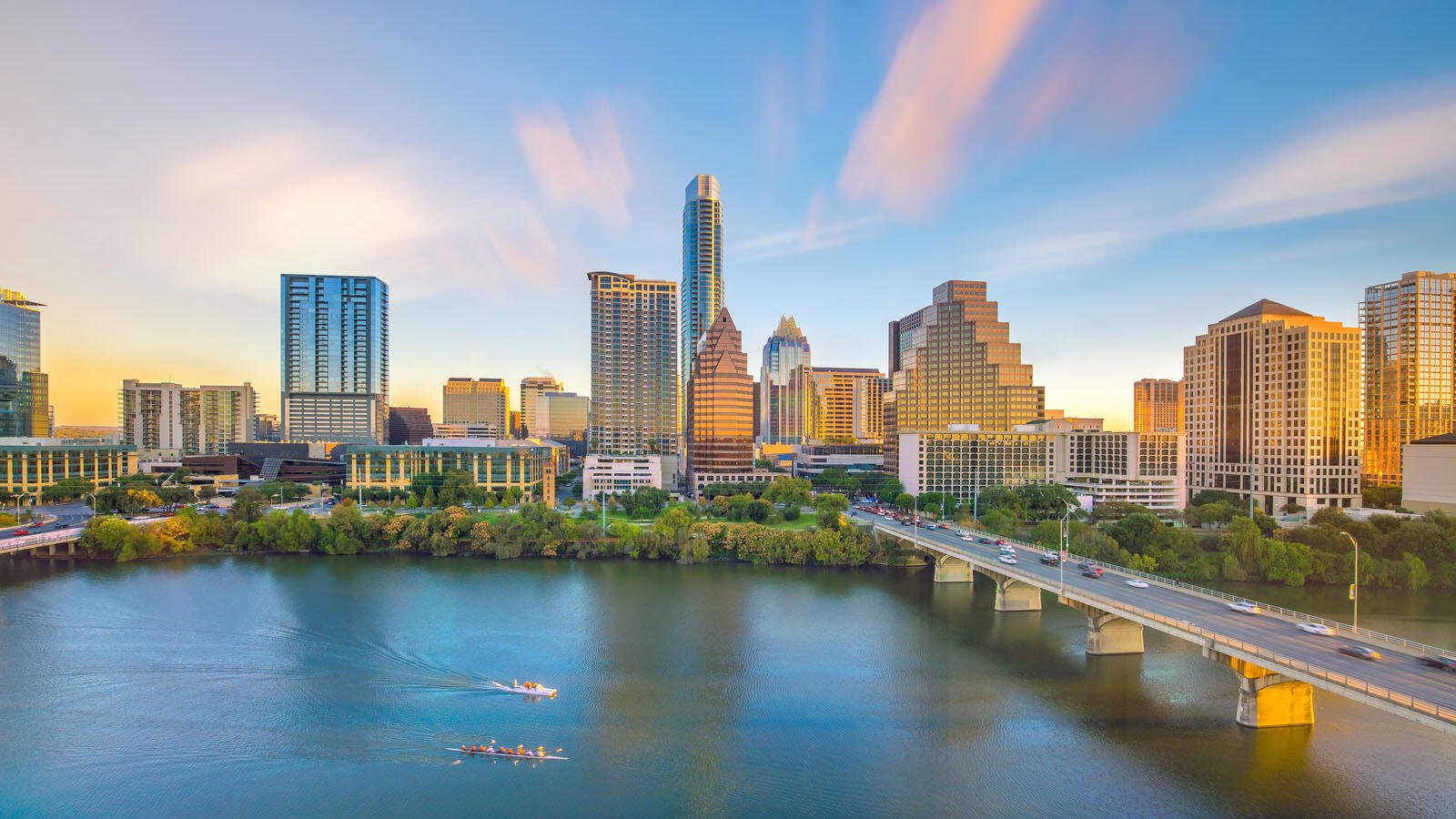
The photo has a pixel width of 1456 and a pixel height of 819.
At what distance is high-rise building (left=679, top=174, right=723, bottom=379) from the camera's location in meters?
136

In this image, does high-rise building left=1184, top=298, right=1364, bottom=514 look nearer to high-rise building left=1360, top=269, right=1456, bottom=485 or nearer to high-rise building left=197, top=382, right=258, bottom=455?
high-rise building left=1360, top=269, right=1456, bottom=485

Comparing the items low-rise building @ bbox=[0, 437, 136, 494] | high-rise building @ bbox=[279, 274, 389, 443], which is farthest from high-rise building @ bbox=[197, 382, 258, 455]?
low-rise building @ bbox=[0, 437, 136, 494]

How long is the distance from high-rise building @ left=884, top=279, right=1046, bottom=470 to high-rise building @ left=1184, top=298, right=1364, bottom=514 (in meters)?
22.5

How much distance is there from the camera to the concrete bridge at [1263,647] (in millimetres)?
21328

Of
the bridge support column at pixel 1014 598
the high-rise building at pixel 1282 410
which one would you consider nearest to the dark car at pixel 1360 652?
the bridge support column at pixel 1014 598

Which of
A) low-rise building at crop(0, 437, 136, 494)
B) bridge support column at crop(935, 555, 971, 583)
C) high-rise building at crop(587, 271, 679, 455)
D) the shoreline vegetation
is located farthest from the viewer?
high-rise building at crop(587, 271, 679, 455)

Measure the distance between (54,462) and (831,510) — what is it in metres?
93.7

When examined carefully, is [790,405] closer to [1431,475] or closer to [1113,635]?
[1431,475]

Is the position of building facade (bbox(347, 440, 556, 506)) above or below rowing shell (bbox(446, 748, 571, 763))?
above

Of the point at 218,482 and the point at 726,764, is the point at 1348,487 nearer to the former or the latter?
the point at 726,764

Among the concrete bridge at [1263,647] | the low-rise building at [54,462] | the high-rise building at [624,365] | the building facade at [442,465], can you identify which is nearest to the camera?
the concrete bridge at [1263,647]

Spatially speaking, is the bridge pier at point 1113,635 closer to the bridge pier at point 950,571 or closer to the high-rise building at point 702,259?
the bridge pier at point 950,571

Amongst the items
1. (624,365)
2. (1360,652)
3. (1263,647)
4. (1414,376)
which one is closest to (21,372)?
(624,365)

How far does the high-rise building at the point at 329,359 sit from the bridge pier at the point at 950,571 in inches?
5026
